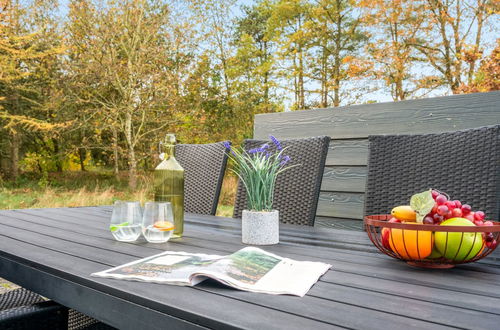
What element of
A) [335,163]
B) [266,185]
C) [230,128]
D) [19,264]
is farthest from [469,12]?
[19,264]

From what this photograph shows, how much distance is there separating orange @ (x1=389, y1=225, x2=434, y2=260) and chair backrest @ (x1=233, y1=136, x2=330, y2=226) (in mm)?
844

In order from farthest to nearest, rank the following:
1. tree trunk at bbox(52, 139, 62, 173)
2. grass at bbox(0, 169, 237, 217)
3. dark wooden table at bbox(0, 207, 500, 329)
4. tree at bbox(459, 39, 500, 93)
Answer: tree trunk at bbox(52, 139, 62, 173) → tree at bbox(459, 39, 500, 93) → grass at bbox(0, 169, 237, 217) → dark wooden table at bbox(0, 207, 500, 329)

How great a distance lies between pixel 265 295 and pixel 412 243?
1.11 ft

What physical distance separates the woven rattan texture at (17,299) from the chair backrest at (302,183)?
963 millimetres

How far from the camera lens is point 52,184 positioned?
8.60m

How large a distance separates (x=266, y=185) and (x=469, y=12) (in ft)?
26.6

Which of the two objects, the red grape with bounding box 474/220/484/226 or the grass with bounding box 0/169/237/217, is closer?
the red grape with bounding box 474/220/484/226

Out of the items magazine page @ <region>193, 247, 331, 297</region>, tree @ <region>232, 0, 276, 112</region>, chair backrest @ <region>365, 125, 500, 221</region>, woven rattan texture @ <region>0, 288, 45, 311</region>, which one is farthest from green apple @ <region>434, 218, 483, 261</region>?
tree @ <region>232, 0, 276, 112</region>

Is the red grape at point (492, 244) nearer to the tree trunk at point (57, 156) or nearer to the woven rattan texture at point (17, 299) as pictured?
the woven rattan texture at point (17, 299)

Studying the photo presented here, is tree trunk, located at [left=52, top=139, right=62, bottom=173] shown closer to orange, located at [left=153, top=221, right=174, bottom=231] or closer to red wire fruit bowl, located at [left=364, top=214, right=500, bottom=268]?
orange, located at [left=153, top=221, right=174, bottom=231]

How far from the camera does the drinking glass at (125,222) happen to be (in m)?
1.17

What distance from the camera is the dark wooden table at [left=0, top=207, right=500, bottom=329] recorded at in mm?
579

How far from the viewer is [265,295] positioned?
0.69 metres

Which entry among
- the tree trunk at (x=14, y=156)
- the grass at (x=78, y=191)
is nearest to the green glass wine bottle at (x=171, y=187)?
the grass at (x=78, y=191)
